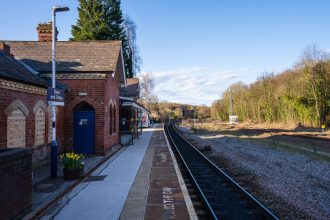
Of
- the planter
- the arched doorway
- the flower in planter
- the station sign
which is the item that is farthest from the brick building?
the planter

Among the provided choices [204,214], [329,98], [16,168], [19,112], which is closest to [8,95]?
[19,112]

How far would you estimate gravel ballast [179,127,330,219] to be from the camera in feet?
26.0

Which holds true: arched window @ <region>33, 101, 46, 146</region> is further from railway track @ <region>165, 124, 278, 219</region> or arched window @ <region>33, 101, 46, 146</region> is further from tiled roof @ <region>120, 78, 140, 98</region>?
tiled roof @ <region>120, 78, 140, 98</region>

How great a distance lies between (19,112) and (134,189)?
475 centimetres

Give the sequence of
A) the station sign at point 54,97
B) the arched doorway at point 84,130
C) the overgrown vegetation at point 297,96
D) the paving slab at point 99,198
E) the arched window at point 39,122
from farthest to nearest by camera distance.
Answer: the overgrown vegetation at point 297,96 < the arched doorway at point 84,130 < the arched window at point 39,122 < the station sign at point 54,97 < the paving slab at point 99,198

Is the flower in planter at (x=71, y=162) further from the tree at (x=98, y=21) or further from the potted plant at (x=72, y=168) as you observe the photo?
the tree at (x=98, y=21)

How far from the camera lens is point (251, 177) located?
11938mm

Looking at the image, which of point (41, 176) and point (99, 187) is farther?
point (41, 176)

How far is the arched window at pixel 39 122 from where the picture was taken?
12.7m

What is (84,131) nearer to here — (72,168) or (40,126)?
(40,126)

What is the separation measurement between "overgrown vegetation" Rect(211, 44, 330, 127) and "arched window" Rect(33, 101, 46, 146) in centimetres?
3487

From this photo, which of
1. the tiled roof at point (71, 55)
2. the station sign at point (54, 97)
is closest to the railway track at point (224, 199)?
the station sign at point (54, 97)

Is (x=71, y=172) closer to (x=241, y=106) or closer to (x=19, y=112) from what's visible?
(x=19, y=112)

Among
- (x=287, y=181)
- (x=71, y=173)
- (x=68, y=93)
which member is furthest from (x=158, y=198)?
(x=68, y=93)
